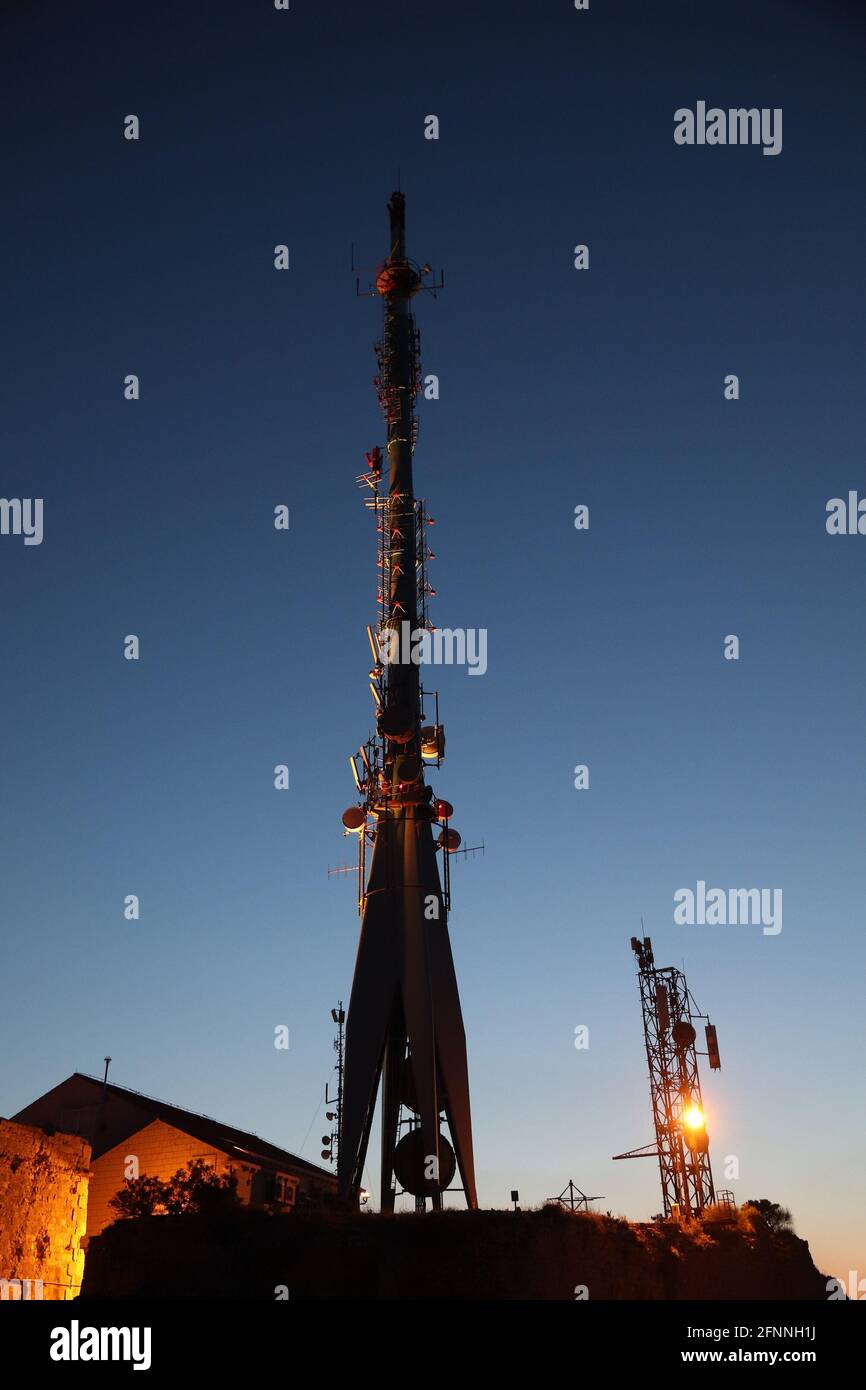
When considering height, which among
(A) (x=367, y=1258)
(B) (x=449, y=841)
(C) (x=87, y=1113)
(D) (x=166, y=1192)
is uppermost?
(B) (x=449, y=841)

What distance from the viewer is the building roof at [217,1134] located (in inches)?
1859

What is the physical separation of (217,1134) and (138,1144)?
6.04 m

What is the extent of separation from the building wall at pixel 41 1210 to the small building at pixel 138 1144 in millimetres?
1293

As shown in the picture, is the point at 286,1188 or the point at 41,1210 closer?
the point at 41,1210

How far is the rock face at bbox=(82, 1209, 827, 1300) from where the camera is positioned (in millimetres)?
28344

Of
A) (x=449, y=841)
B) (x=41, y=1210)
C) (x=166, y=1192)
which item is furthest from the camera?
(x=449, y=841)

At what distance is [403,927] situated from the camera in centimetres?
4119

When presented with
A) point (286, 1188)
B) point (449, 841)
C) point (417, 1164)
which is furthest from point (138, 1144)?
point (449, 841)

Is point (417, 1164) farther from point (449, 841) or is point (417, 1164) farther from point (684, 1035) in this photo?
point (684, 1035)
